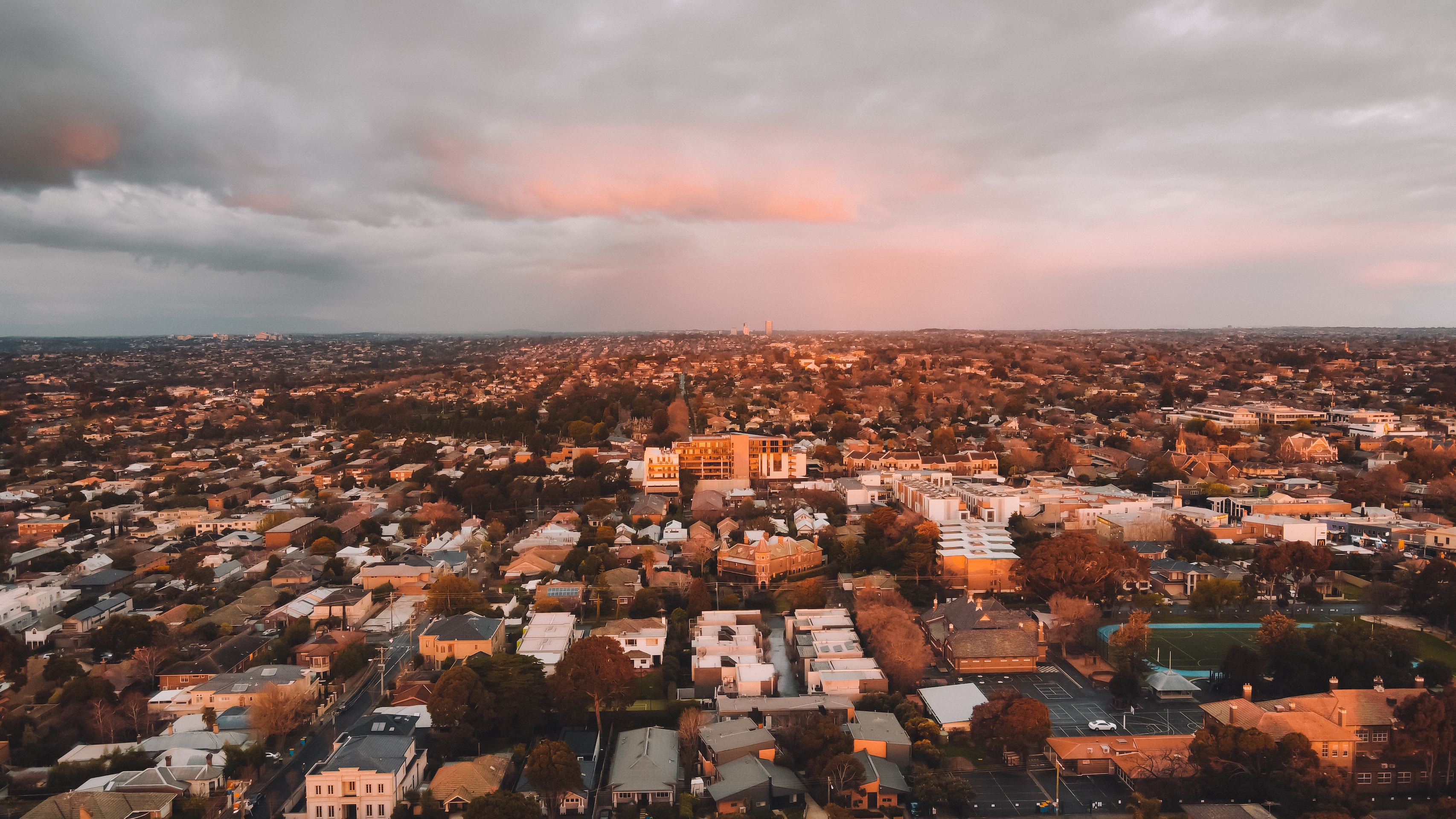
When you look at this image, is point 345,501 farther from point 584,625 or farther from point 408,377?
point 408,377

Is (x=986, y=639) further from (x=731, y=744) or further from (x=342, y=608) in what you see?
(x=342, y=608)

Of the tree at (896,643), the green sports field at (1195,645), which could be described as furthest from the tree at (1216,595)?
the tree at (896,643)

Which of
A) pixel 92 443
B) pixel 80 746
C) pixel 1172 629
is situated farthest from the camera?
pixel 92 443

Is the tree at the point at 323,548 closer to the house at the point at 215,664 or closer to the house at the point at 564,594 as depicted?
the house at the point at 215,664

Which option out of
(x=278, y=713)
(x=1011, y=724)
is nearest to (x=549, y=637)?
(x=278, y=713)

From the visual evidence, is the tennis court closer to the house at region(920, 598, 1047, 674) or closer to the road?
the house at region(920, 598, 1047, 674)

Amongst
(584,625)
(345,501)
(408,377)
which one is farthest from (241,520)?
(408,377)

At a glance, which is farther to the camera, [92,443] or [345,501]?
[92,443]
